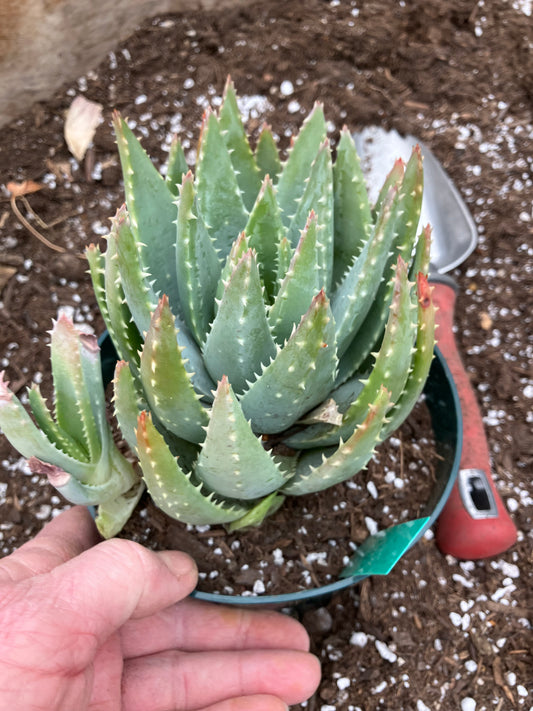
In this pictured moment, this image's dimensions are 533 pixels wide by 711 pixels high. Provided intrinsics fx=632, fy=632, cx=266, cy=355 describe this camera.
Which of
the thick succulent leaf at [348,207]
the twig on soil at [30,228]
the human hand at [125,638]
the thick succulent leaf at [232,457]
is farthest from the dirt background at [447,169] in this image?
the thick succulent leaf at [348,207]

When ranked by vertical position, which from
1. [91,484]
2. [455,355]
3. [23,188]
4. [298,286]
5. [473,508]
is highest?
[298,286]

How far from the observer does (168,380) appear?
723mm

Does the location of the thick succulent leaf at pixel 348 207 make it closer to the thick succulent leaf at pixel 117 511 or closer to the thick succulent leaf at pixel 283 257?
the thick succulent leaf at pixel 283 257

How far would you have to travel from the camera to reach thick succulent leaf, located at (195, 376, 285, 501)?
0.67 m

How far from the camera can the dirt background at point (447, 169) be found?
3.87 ft

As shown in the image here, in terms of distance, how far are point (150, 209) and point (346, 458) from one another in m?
0.42

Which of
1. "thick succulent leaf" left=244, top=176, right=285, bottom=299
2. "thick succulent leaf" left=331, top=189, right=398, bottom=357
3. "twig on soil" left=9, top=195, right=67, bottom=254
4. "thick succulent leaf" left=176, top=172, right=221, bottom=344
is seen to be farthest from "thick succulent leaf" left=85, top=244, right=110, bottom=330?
"twig on soil" left=9, top=195, right=67, bottom=254

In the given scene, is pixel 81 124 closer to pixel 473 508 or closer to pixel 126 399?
pixel 126 399

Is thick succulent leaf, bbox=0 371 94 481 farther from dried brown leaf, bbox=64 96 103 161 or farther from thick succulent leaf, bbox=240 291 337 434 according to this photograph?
dried brown leaf, bbox=64 96 103 161

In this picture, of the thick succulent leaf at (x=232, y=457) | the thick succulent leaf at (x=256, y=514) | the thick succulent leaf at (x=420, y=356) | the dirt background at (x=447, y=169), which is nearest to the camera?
the thick succulent leaf at (x=232, y=457)

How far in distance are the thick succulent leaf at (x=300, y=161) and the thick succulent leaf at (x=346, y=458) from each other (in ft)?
1.00

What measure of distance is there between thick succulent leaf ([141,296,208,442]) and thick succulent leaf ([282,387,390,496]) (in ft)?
0.51

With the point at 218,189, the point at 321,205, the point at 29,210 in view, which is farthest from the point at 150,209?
the point at 29,210

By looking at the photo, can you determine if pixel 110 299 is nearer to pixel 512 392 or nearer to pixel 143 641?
pixel 143 641
